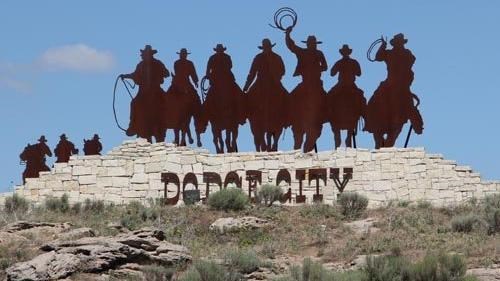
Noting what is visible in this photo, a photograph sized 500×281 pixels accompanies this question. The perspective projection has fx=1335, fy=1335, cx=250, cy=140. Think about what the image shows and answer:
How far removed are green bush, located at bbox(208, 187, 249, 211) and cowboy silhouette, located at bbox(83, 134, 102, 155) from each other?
33.3ft

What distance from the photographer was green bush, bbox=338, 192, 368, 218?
95.8 ft

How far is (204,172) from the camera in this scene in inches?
1294

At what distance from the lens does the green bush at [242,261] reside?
72.6 feet

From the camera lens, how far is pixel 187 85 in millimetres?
35094

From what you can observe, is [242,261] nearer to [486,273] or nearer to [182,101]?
[486,273]

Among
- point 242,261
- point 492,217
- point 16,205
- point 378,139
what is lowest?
point 242,261

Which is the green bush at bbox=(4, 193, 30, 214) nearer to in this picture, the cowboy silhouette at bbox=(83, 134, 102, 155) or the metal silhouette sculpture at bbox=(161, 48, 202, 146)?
the metal silhouette sculpture at bbox=(161, 48, 202, 146)

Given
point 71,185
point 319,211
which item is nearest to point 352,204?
point 319,211

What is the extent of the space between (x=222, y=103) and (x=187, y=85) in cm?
116

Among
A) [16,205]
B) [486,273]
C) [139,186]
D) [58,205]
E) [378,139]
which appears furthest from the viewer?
[378,139]

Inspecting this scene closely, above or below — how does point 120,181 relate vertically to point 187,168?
below

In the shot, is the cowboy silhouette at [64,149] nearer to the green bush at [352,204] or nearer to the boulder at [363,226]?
the green bush at [352,204]

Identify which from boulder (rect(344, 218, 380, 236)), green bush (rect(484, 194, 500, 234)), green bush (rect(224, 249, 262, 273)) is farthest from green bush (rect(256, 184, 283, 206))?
green bush (rect(224, 249, 262, 273))

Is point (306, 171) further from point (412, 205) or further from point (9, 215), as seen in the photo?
point (9, 215)
